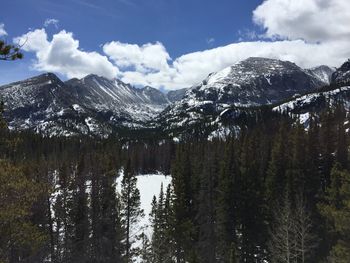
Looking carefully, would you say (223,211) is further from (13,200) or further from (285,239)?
(13,200)

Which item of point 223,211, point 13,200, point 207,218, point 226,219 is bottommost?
point 207,218

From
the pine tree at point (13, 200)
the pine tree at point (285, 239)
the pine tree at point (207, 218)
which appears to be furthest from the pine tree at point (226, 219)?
the pine tree at point (13, 200)

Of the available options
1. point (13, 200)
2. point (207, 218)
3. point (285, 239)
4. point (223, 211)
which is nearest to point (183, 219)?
point (207, 218)

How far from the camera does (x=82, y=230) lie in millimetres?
48938

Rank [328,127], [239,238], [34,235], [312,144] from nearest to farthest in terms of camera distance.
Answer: [34,235] < [239,238] < [312,144] < [328,127]

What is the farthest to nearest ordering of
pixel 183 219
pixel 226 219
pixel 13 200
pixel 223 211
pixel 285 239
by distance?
pixel 183 219 < pixel 223 211 < pixel 226 219 < pixel 285 239 < pixel 13 200

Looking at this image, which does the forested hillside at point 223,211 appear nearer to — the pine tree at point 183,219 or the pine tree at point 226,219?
the pine tree at point 183,219

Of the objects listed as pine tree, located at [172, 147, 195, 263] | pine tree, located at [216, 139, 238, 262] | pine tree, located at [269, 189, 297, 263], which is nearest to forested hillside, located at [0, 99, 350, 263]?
pine tree, located at [172, 147, 195, 263]

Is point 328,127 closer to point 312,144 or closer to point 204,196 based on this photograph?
point 312,144

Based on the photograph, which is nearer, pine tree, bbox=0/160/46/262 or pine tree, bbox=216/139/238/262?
pine tree, bbox=0/160/46/262

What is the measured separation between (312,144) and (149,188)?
68.2 meters

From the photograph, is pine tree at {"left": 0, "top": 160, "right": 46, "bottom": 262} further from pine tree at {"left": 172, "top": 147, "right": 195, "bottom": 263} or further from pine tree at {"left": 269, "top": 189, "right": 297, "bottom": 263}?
pine tree at {"left": 172, "top": 147, "right": 195, "bottom": 263}

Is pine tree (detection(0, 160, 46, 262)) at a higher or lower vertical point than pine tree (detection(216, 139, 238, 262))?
higher

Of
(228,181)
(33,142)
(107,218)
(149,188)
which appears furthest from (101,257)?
(33,142)
